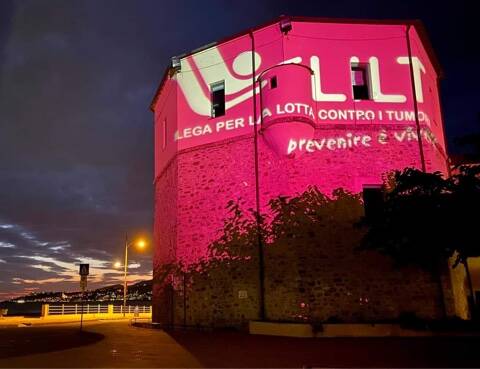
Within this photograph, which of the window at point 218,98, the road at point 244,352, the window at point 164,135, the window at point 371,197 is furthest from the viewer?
the window at point 164,135

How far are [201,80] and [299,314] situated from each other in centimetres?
1106

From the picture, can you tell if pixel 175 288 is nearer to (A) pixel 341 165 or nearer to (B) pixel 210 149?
(B) pixel 210 149

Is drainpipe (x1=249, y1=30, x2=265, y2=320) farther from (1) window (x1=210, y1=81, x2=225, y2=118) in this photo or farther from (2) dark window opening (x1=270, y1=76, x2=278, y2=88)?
(1) window (x1=210, y1=81, x2=225, y2=118)

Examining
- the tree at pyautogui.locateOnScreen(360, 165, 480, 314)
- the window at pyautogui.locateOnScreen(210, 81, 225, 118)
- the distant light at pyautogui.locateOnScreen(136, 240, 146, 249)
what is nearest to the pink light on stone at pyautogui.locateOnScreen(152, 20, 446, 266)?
the window at pyautogui.locateOnScreen(210, 81, 225, 118)

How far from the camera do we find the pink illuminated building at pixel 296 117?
19375 mm

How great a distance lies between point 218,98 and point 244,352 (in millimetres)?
13060

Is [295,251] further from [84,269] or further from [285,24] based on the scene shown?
[285,24]

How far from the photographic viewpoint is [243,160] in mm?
20547

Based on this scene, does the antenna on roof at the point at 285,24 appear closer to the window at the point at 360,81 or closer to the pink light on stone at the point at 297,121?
the pink light on stone at the point at 297,121

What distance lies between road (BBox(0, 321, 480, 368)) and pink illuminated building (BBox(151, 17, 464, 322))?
634 centimetres

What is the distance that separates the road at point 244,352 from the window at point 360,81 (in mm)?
9931

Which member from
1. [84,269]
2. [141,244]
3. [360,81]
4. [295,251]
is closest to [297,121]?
[360,81]

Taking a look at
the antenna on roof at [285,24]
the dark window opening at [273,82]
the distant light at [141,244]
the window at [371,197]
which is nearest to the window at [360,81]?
the antenna on roof at [285,24]

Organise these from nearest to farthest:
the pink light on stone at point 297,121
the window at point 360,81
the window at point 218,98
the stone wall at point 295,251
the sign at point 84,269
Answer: the stone wall at point 295,251 < the pink light on stone at point 297,121 < the sign at point 84,269 < the window at point 360,81 < the window at point 218,98
